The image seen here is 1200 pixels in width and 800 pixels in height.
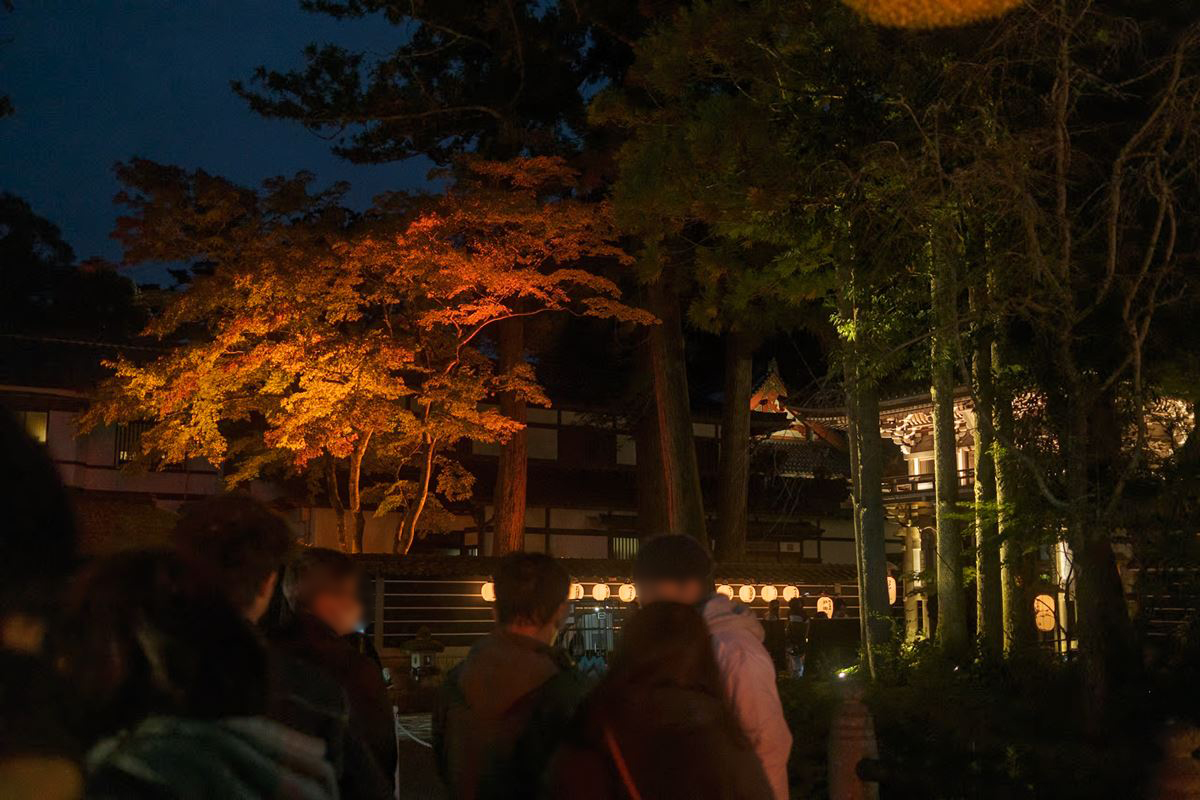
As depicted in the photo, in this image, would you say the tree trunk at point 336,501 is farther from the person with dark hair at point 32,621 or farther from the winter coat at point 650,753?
the person with dark hair at point 32,621

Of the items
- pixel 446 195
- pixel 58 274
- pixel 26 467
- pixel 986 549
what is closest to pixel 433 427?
pixel 446 195

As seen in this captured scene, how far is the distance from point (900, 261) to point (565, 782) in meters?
8.63

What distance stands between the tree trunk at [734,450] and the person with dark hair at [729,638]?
63.8 ft

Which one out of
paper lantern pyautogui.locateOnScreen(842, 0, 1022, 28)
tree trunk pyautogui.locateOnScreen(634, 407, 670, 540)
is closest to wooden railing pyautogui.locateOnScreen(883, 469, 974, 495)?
tree trunk pyautogui.locateOnScreen(634, 407, 670, 540)

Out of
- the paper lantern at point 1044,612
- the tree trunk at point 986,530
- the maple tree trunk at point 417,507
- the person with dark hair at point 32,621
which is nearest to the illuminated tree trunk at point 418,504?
the maple tree trunk at point 417,507

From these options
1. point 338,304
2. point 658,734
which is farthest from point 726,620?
point 338,304

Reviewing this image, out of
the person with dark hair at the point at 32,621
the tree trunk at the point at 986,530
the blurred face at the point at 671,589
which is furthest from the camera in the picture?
the tree trunk at the point at 986,530

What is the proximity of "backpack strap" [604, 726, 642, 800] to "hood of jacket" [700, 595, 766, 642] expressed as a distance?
1011 mm

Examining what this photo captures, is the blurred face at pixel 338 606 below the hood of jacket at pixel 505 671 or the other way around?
the other way around

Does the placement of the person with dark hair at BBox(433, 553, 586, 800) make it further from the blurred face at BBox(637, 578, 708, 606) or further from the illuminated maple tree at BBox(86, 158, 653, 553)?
the illuminated maple tree at BBox(86, 158, 653, 553)

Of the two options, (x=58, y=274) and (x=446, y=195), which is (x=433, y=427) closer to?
(x=446, y=195)

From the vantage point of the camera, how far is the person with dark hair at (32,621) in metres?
1.37

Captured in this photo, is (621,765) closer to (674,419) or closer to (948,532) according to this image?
(948,532)

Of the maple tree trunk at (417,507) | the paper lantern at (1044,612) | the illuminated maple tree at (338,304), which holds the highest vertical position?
the illuminated maple tree at (338,304)
